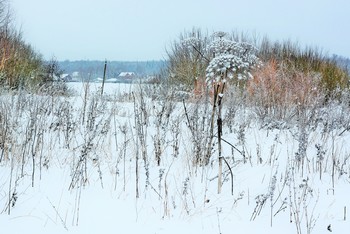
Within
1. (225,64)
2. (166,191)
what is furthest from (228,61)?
(166,191)

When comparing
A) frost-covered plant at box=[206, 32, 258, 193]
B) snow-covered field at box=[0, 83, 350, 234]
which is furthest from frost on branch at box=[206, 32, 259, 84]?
snow-covered field at box=[0, 83, 350, 234]

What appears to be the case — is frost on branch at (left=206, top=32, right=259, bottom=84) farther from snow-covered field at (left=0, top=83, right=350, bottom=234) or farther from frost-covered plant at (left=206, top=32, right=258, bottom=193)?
snow-covered field at (left=0, top=83, right=350, bottom=234)

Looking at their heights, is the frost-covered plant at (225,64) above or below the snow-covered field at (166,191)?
above

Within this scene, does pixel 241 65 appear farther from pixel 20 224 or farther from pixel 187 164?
pixel 20 224

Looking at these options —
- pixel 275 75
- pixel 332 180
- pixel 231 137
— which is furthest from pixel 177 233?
pixel 275 75

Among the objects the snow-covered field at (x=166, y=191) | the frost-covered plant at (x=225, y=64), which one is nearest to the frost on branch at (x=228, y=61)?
the frost-covered plant at (x=225, y=64)

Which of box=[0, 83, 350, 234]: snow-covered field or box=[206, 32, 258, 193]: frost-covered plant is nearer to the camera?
box=[0, 83, 350, 234]: snow-covered field

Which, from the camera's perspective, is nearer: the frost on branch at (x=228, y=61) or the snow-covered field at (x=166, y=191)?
the snow-covered field at (x=166, y=191)

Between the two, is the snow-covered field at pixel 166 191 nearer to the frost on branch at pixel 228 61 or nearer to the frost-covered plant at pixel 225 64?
the frost-covered plant at pixel 225 64

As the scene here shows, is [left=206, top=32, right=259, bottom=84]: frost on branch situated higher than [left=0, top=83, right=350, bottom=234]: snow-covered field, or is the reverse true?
[left=206, top=32, right=259, bottom=84]: frost on branch

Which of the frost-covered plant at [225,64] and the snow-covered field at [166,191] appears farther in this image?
the frost-covered plant at [225,64]

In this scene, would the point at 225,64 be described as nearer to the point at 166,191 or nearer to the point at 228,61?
the point at 228,61

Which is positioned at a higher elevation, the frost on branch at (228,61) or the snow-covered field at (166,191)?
the frost on branch at (228,61)

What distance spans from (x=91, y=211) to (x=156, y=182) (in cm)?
109
